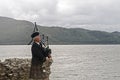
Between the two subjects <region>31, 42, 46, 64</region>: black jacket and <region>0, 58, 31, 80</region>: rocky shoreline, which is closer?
<region>31, 42, 46, 64</region>: black jacket

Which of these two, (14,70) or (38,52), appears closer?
(38,52)

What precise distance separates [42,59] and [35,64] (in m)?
0.67

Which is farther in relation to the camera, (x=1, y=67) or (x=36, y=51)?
(x=1, y=67)

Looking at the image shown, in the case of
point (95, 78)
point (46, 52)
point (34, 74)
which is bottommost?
point (95, 78)

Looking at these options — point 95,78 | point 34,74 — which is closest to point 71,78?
point 95,78

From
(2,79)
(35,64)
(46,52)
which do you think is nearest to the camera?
(46,52)

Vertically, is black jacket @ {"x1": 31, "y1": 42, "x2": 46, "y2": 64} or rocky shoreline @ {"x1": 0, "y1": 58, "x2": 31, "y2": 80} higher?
black jacket @ {"x1": 31, "y1": 42, "x2": 46, "y2": 64}

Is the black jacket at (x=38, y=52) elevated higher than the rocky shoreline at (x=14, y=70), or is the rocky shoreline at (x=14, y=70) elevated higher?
the black jacket at (x=38, y=52)

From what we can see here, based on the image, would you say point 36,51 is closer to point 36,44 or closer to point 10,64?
point 36,44

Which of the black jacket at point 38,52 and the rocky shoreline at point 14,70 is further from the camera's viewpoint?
the rocky shoreline at point 14,70

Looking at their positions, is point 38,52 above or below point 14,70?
above

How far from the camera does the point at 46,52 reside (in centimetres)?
1049

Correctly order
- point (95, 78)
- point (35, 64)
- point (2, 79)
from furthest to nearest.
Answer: point (95, 78) < point (2, 79) < point (35, 64)

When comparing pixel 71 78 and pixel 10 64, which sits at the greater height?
pixel 10 64
